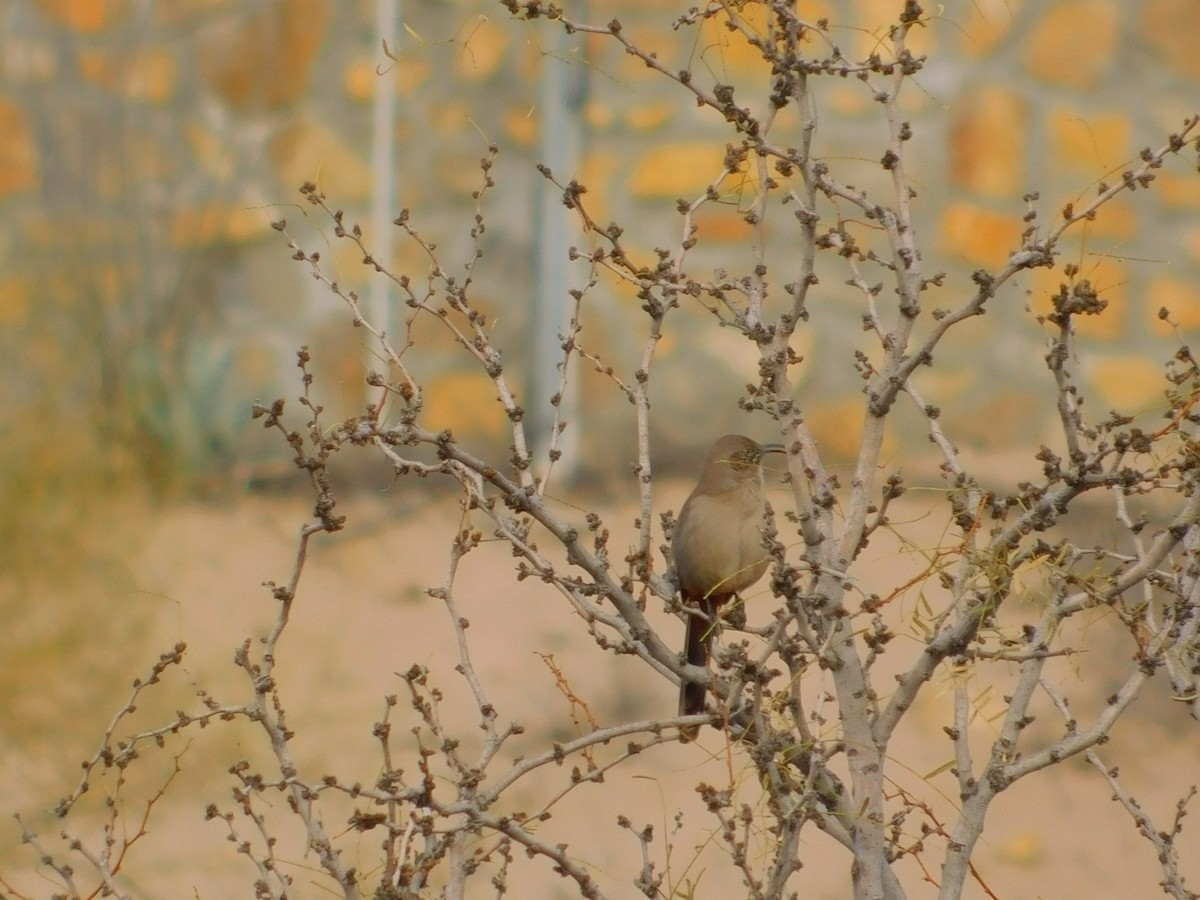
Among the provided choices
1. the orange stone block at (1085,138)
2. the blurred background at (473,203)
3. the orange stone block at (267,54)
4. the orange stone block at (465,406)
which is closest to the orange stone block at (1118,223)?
the blurred background at (473,203)

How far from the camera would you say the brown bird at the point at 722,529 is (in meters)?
3.86

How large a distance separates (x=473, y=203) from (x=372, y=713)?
4.74ft

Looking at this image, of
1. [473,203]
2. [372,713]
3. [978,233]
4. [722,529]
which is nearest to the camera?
[722,529]

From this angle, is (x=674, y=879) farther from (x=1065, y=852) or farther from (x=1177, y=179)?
(x=1177, y=179)

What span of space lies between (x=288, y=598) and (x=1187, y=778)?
3.25 metres

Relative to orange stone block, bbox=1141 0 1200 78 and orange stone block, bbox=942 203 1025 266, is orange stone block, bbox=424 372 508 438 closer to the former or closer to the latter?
orange stone block, bbox=942 203 1025 266

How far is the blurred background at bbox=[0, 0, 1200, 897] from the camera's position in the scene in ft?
17.4

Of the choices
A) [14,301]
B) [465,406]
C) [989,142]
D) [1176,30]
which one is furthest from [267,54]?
[1176,30]

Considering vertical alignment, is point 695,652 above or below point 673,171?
below

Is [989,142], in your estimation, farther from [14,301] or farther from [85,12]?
[14,301]

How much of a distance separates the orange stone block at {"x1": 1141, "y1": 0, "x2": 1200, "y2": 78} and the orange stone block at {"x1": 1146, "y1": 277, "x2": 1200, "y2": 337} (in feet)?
1.95

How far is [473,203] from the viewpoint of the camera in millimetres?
5348

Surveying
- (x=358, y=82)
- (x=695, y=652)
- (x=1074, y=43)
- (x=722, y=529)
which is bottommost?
(x=695, y=652)

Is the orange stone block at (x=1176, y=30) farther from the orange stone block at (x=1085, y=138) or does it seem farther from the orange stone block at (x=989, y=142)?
the orange stone block at (x=989, y=142)
